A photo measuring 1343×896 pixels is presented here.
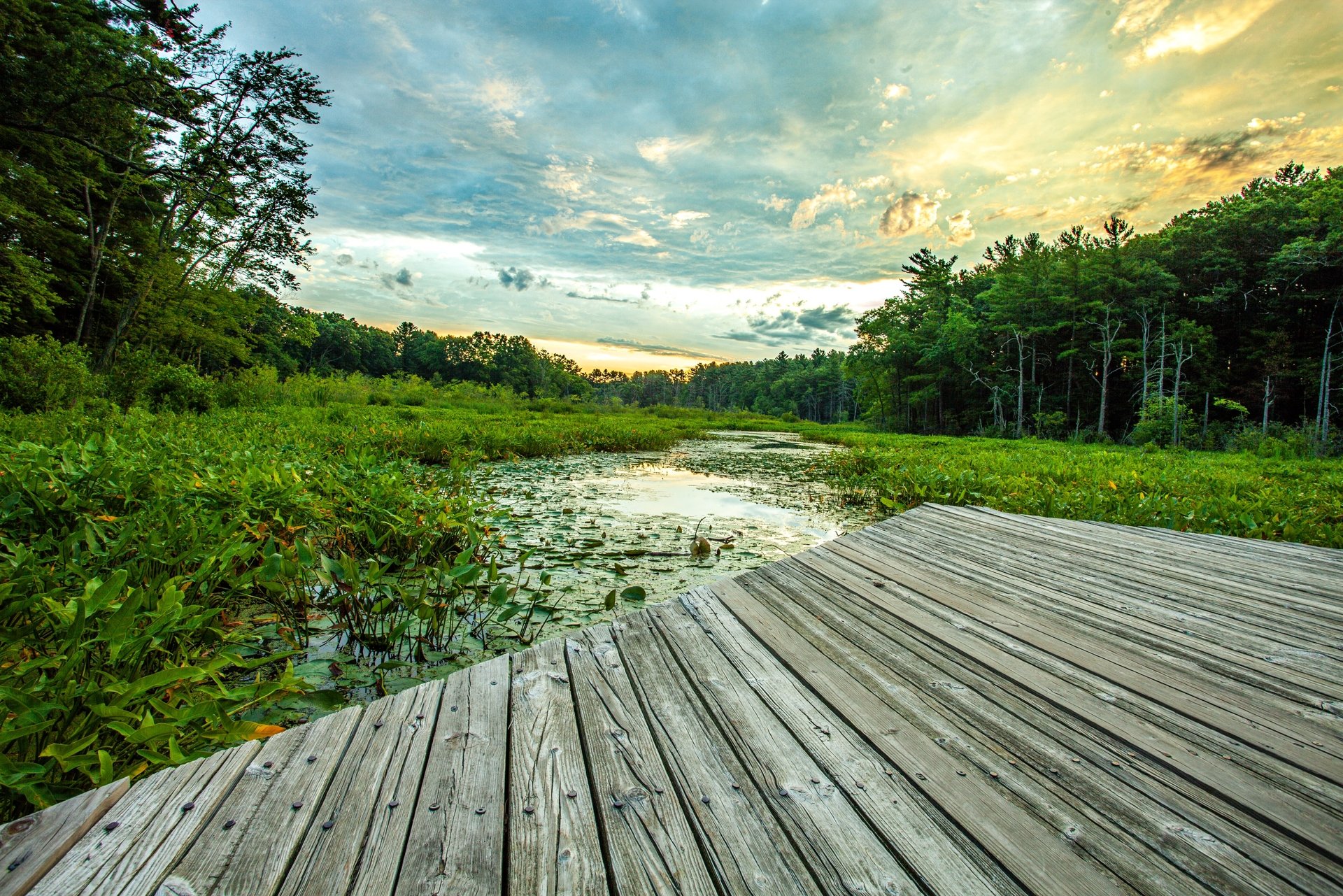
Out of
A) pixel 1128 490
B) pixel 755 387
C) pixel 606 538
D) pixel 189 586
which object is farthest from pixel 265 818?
pixel 755 387

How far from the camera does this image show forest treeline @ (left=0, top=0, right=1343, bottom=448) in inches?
345

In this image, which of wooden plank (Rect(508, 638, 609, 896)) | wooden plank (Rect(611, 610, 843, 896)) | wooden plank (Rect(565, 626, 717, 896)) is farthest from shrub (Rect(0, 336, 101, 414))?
wooden plank (Rect(611, 610, 843, 896))

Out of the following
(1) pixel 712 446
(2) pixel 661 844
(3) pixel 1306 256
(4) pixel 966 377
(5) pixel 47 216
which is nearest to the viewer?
(2) pixel 661 844

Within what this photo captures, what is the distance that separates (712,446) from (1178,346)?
70.1 feet

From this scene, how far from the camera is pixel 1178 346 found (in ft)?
69.7

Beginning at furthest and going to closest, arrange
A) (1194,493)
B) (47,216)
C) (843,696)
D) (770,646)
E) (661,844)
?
(47,216) < (1194,493) < (770,646) < (843,696) < (661,844)

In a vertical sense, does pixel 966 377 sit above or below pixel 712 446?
above

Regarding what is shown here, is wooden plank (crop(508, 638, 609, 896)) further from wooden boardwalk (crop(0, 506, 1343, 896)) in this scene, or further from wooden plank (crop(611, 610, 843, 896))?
wooden plank (crop(611, 610, 843, 896))

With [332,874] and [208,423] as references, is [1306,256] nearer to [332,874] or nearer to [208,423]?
[332,874]

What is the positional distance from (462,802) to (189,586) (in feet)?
6.51

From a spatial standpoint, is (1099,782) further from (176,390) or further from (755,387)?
(755,387)

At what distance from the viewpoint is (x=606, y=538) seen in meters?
4.54

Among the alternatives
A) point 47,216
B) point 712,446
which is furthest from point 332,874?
point 47,216

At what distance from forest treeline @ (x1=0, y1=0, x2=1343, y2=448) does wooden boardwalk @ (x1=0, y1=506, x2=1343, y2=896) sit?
10.3 m
